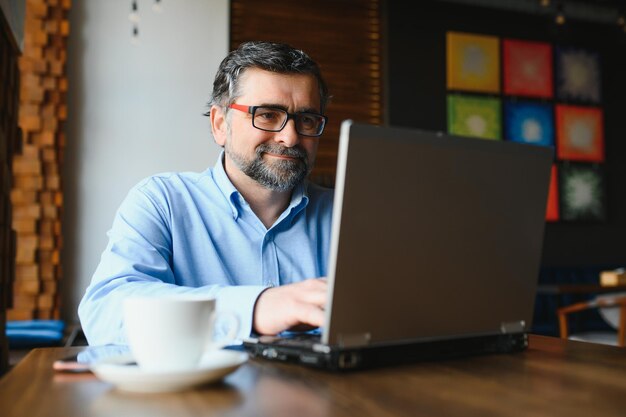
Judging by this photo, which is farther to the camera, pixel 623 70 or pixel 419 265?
pixel 623 70

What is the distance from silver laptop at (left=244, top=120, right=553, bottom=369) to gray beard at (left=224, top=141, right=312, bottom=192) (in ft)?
2.35

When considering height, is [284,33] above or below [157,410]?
above

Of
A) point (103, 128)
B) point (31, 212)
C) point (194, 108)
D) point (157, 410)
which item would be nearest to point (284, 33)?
point (194, 108)

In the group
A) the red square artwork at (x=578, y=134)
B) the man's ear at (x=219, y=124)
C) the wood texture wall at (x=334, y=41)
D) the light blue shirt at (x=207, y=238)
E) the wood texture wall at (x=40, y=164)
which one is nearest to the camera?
the light blue shirt at (x=207, y=238)

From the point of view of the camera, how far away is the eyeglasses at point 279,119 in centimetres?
163

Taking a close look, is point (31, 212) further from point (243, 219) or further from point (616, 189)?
point (616, 189)

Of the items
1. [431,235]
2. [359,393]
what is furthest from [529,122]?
[359,393]

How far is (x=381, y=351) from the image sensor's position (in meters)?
0.92

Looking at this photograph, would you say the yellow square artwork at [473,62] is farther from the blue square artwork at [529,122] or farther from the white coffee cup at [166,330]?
the white coffee cup at [166,330]

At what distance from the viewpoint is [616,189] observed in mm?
6109

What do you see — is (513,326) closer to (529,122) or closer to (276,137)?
(276,137)

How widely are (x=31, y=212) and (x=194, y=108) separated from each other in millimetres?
1317

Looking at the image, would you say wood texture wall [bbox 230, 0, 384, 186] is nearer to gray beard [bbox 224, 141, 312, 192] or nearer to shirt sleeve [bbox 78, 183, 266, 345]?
gray beard [bbox 224, 141, 312, 192]

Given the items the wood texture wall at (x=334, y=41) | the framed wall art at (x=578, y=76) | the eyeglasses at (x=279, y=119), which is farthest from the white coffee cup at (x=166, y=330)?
the framed wall art at (x=578, y=76)
